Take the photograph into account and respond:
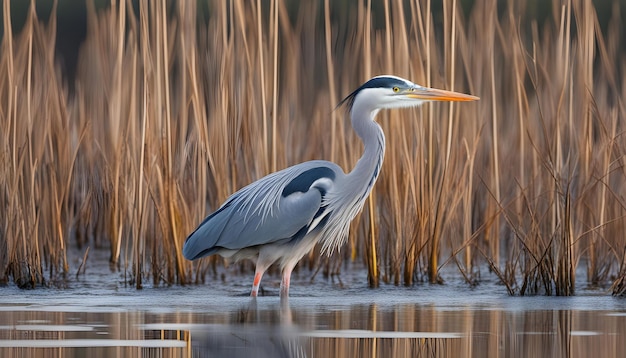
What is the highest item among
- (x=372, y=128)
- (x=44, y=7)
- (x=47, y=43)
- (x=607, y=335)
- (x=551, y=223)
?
(x=44, y=7)

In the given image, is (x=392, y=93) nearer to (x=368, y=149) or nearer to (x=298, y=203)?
(x=368, y=149)

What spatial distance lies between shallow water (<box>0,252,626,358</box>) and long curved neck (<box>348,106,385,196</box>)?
667mm

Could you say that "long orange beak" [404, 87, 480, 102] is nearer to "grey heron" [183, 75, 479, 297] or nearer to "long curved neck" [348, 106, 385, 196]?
"grey heron" [183, 75, 479, 297]

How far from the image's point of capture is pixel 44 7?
83.5ft

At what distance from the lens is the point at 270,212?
727cm

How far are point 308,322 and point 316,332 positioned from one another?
416 millimetres

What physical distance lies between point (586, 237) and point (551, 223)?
4.07 feet

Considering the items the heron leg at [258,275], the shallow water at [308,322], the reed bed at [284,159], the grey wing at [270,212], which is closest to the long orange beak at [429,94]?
the reed bed at [284,159]

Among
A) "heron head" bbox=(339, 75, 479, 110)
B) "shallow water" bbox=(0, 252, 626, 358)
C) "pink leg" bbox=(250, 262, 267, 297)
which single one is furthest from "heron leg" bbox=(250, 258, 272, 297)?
→ "heron head" bbox=(339, 75, 479, 110)

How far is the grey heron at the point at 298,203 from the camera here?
23.7 ft

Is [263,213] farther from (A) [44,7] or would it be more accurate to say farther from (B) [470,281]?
(A) [44,7]

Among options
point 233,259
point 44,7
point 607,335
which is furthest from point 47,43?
point 44,7

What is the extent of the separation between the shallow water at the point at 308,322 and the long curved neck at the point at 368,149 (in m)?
0.67

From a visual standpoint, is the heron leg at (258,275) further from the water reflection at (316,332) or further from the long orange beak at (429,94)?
the long orange beak at (429,94)
